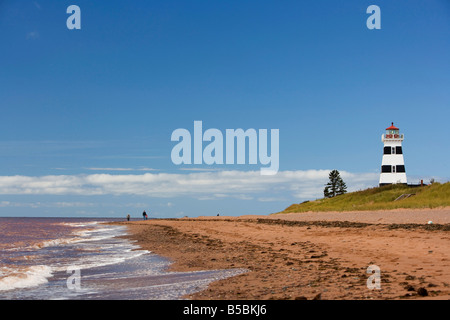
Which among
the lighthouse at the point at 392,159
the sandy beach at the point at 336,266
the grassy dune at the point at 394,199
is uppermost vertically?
the lighthouse at the point at 392,159

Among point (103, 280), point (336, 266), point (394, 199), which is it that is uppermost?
point (394, 199)

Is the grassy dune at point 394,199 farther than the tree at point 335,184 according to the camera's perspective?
No

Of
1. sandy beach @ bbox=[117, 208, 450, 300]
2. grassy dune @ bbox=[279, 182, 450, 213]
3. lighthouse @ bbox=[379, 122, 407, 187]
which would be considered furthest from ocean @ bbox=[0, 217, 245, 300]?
lighthouse @ bbox=[379, 122, 407, 187]

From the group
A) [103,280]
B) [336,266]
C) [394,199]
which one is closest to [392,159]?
[394,199]

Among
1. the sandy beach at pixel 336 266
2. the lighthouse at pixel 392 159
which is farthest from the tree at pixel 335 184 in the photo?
the sandy beach at pixel 336 266

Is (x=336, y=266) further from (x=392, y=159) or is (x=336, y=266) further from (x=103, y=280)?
(x=392, y=159)

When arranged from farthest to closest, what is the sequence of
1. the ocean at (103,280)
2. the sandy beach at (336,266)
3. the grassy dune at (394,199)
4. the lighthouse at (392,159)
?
1. the lighthouse at (392,159)
2. the grassy dune at (394,199)
3. the ocean at (103,280)
4. the sandy beach at (336,266)

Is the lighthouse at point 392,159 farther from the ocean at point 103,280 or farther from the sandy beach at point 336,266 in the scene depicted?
the ocean at point 103,280

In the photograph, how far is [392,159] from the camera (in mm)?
68062

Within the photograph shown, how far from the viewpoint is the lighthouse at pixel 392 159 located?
6656 cm

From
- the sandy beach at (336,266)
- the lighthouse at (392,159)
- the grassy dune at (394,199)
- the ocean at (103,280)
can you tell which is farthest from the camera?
the lighthouse at (392,159)

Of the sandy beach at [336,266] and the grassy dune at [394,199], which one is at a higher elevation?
the grassy dune at [394,199]

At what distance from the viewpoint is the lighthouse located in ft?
218

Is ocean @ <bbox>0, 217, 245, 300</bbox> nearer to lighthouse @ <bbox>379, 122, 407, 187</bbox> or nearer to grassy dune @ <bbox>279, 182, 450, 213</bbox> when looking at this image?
grassy dune @ <bbox>279, 182, 450, 213</bbox>
